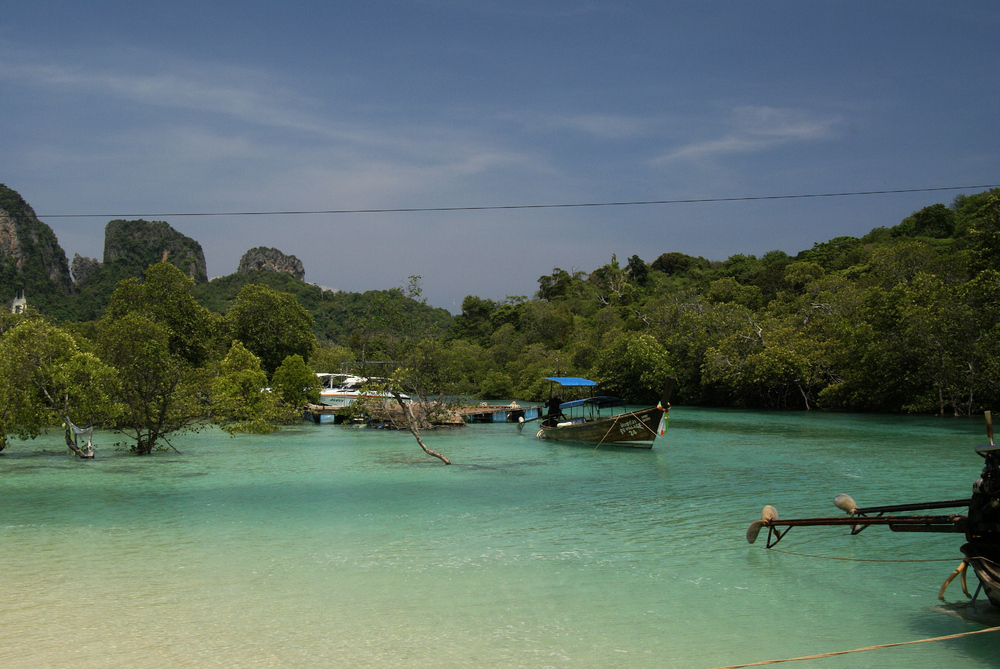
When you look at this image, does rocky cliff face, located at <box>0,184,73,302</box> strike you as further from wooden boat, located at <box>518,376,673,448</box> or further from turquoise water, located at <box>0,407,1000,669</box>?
turquoise water, located at <box>0,407,1000,669</box>

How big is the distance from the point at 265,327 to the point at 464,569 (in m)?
43.6

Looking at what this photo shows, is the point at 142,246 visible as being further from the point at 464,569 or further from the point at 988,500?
the point at 988,500

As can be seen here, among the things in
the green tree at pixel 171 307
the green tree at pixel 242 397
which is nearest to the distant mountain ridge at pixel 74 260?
the green tree at pixel 171 307

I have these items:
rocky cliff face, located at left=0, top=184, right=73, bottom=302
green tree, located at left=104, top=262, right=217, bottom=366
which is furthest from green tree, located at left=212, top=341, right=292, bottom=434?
rocky cliff face, located at left=0, top=184, right=73, bottom=302

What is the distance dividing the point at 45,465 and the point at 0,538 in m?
10.1

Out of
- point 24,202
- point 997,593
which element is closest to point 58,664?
point 997,593

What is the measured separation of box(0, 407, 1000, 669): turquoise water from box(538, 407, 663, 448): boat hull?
451cm

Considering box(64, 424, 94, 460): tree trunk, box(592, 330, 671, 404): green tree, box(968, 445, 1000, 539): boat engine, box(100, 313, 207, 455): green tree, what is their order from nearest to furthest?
box(968, 445, 1000, 539): boat engine → box(100, 313, 207, 455): green tree → box(64, 424, 94, 460): tree trunk → box(592, 330, 671, 404): green tree

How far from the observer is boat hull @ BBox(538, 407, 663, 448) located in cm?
2570

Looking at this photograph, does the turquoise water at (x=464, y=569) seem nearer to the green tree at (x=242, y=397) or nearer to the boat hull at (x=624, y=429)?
the boat hull at (x=624, y=429)

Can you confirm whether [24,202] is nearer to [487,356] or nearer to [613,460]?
[487,356]

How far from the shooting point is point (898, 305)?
112ft

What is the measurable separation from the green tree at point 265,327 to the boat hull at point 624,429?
Answer: 2868 cm

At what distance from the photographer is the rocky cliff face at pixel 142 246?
121m
